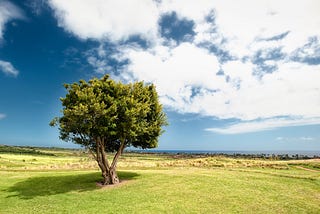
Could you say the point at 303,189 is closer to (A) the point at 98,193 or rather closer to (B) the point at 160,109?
(B) the point at 160,109

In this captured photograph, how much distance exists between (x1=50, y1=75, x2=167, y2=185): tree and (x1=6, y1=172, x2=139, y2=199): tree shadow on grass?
8.51 feet

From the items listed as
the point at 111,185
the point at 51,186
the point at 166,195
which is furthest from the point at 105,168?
the point at 166,195

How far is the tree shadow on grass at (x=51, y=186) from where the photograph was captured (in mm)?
26375

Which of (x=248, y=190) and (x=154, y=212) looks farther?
(x=248, y=190)

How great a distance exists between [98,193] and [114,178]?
4.95m

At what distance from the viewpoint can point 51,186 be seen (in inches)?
1155

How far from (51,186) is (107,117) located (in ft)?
35.6

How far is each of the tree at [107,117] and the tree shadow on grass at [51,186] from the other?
2.59 m

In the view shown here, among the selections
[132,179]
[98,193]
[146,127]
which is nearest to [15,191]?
[98,193]

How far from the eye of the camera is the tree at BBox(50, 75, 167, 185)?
2803 cm

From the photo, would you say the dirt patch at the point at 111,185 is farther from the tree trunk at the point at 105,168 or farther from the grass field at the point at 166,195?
the tree trunk at the point at 105,168

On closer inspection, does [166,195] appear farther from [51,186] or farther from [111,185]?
[51,186]

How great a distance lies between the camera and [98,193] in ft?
83.4

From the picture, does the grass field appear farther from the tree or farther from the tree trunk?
the tree
